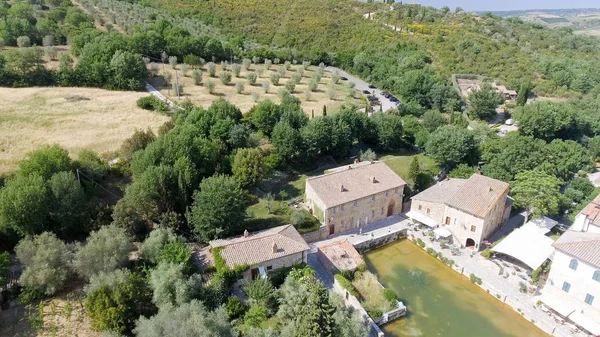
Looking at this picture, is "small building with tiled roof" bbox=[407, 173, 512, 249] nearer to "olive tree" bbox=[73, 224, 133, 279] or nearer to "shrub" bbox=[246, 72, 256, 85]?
"olive tree" bbox=[73, 224, 133, 279]

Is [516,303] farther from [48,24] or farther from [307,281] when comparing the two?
[48,24]

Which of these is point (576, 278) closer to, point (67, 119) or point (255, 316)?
point (255, 316)

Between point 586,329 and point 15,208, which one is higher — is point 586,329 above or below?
below

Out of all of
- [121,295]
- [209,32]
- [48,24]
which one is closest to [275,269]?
[121,295]

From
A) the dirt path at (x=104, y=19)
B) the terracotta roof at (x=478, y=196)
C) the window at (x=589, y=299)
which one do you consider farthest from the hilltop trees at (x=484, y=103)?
the dirt path at (x=104, y=19)

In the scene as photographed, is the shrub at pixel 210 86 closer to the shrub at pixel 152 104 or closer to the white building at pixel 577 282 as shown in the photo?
the shrub at pixel 152 104

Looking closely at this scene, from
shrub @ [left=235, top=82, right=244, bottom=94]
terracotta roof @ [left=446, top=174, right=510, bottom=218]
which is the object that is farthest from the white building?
shrub @ [left=235, top=82, right=244, bottom=94]
